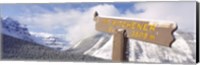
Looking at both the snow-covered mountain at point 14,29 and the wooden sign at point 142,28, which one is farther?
the snow-covered mountain at point 14,29

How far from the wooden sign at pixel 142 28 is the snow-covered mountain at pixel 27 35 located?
0.32 metres

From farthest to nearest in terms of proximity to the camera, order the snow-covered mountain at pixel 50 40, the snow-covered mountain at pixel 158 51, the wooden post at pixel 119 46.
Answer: the snow-covered mountain at pixel 50 40, the wooden post at pixel 119 46, the snow-covered mountain at pixel 158 51

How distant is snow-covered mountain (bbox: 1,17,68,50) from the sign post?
0.32 m

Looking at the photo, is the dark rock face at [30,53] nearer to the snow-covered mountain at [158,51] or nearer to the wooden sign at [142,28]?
the snow-covered mountain at [158,51]

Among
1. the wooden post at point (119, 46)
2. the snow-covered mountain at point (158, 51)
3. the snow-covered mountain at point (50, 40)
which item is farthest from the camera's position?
the snow-covered mountain at point (50, 40)

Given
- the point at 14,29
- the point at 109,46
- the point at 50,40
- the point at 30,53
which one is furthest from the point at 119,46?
the point at 14,29

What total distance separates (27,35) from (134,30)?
0.80m

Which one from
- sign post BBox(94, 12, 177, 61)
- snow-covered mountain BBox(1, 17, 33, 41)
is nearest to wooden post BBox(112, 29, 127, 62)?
sign post BBox(94, 12, 177, 61)

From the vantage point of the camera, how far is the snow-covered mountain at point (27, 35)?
3.04 meters

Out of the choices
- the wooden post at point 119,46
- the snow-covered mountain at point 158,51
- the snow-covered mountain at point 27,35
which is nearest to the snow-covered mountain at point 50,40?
the snow-covered mountain at point 27,35

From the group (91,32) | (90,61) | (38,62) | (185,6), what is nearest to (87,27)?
(91,32)

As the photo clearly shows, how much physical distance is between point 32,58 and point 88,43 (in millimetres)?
441

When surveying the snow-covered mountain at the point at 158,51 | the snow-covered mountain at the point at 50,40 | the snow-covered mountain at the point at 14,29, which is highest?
the snow-covered mountain at the point at 14,29

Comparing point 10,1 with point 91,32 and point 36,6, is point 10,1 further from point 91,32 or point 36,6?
point 91,32
